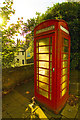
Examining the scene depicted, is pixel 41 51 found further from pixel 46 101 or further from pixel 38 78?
pixel 46 101

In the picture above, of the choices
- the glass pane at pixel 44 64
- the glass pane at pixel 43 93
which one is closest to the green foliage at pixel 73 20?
the glass pane at pixel 44 64

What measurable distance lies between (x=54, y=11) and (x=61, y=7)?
1.47 feet

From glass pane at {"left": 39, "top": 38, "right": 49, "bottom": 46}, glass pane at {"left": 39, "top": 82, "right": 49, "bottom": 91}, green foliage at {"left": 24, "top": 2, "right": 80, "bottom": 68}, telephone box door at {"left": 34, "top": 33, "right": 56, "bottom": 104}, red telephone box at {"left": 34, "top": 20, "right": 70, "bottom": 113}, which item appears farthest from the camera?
green foliage at {"left": 24, "top": 2, "right": 80, "bottom": 68}

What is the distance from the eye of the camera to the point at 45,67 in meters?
2.71

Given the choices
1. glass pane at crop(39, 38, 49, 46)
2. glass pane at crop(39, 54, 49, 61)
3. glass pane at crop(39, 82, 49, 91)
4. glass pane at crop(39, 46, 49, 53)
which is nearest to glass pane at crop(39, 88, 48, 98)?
glass pane at crop(39, 82, 49, 91)

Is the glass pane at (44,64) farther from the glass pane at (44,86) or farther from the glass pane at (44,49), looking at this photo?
the glass pane at (44,86)

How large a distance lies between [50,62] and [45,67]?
0.33m

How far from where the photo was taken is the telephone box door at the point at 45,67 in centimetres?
244

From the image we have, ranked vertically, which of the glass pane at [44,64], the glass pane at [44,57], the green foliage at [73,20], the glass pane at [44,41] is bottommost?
the glass pane at [44,64]

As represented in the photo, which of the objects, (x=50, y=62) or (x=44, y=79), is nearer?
(x=50, y=62)

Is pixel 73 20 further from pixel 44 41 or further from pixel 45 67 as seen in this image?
pixel 45 67

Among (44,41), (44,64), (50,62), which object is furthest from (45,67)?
(44,41)

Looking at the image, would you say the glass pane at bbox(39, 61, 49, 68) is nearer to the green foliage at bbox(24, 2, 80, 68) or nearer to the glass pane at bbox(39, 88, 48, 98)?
the glass pane at bbox(39, 88, 48, 98)

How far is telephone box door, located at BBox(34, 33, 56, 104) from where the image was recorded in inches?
95.9
